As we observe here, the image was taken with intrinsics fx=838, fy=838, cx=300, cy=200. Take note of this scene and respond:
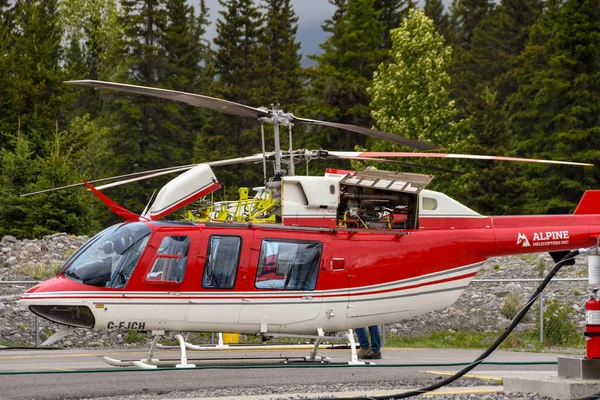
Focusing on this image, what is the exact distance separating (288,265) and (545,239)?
472 cm

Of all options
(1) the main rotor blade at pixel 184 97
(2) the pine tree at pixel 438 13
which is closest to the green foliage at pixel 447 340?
(1) the main rotor blade at pixel 184 97

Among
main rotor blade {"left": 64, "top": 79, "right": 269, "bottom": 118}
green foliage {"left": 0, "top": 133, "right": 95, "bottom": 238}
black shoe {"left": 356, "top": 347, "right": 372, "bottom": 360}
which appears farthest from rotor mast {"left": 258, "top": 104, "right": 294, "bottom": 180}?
green foliage {"left": 0, "top": 133, "right": 95, "bottom": 238}

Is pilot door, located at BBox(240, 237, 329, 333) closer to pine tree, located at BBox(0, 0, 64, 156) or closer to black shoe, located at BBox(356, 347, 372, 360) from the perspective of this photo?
black shoe, located at BBox(356, 347, 372, 360)

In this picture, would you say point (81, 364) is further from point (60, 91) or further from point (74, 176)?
point (60, 91)

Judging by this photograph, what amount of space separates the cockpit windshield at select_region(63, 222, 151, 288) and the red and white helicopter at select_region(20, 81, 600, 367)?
0.02 meters

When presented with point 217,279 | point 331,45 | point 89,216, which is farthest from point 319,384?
point 331,45

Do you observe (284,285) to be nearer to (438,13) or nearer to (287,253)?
(287,253)

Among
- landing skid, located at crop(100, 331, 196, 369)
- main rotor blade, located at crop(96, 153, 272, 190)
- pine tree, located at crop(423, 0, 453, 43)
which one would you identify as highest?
pine tree, located at crop(423, 0, 453, 43)

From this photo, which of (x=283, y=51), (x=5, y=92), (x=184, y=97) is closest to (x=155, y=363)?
(x=184, y=97)

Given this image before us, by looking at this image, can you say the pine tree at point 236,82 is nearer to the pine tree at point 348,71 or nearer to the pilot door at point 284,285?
the pine tree at point 348,71

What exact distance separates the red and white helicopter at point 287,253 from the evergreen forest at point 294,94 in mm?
18580

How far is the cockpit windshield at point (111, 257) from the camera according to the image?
12.9 meters

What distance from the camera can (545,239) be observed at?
14.9m

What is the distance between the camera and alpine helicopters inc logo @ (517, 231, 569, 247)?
1477cm
